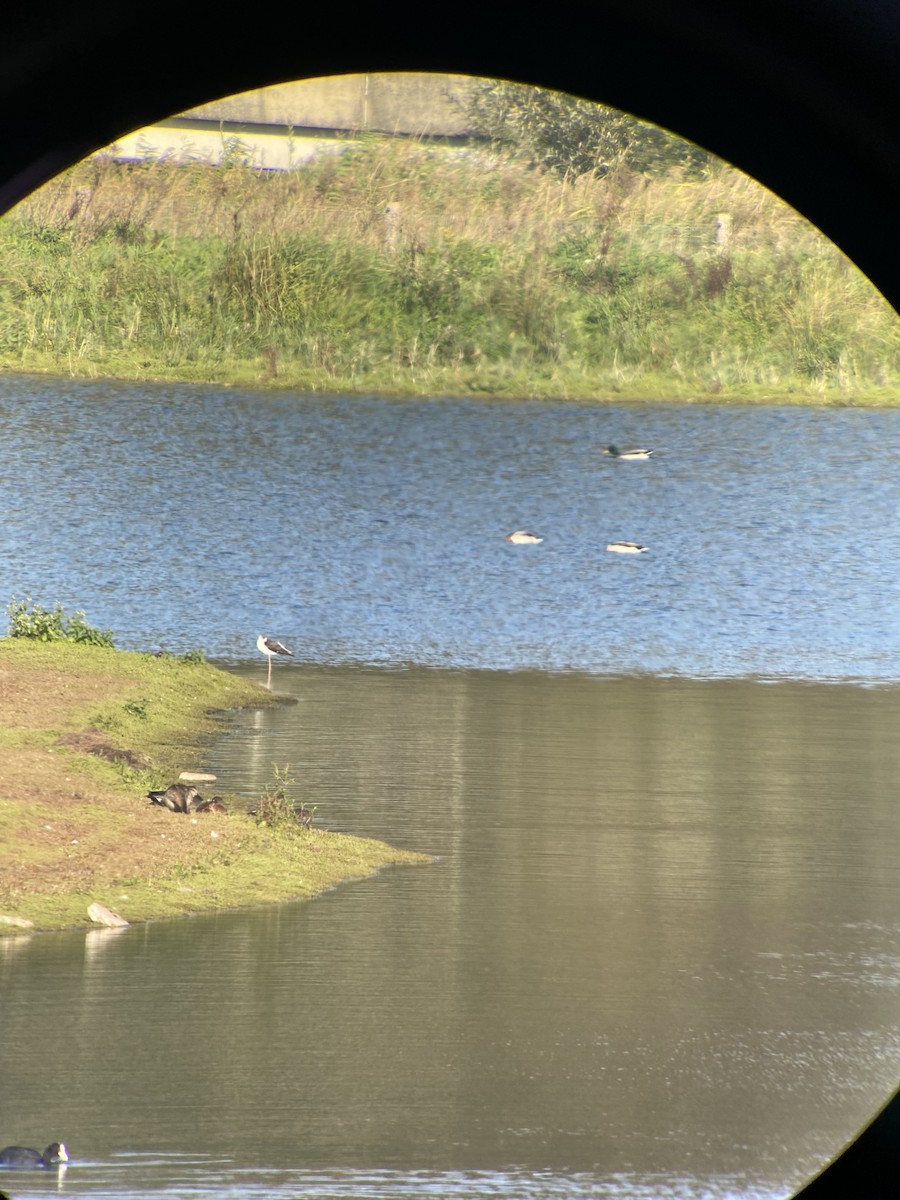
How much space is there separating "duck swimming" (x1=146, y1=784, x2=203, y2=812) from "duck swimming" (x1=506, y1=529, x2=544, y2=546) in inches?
368

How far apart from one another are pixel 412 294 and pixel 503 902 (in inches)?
649

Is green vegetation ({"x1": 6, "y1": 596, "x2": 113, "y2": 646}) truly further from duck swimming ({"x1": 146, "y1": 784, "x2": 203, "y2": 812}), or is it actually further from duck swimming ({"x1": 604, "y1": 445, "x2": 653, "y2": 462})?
duck swimming ({"x1": 604, "y1": 445, "x2": 653, "y2": 462})

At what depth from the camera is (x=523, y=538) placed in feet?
51.5

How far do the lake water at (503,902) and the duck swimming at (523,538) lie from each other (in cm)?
16

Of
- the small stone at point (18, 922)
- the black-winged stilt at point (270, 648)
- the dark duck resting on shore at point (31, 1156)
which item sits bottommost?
the dark duck resting on shore at point (31, 1156)

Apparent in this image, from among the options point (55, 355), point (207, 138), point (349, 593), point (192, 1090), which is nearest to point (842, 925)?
point (192, 1090)

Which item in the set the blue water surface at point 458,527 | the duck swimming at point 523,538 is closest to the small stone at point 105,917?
the blue water surface at point 458,527

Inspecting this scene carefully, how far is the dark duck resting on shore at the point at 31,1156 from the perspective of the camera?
380cm

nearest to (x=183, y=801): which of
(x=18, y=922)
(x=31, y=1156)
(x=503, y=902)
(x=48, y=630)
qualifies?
(x=18, y=922)

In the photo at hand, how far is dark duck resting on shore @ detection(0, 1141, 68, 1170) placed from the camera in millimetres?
3805

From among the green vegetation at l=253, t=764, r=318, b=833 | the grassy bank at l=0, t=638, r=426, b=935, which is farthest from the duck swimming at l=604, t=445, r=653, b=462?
the green vegetation at l=253, t=764, r=318, b=833

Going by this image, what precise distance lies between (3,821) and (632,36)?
526 cm

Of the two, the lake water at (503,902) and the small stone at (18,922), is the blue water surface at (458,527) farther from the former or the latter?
the small stone at (18,922)

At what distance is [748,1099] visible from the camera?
454 centimetres
